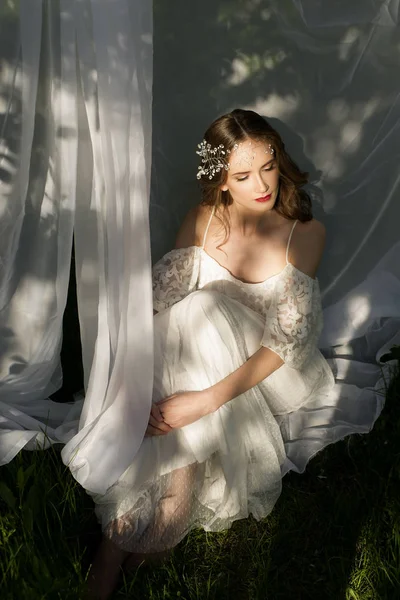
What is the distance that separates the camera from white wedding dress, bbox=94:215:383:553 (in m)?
2.54

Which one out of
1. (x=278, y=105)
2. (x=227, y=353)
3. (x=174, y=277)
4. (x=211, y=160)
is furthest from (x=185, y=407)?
(x=278, y=105)

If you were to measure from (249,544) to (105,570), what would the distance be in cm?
44

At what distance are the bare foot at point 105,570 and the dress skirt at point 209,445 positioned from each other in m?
0.03

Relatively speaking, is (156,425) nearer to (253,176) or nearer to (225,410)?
(225,410)

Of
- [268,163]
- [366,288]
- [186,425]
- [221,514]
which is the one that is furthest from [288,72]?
[221,514]

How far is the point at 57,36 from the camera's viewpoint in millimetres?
2254

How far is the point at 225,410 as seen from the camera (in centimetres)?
268

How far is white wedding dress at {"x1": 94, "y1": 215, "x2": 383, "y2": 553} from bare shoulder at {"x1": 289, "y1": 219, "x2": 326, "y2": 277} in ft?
0.16

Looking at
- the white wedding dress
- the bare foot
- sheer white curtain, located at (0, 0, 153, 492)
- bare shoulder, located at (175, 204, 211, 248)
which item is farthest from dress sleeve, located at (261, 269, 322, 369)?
the bare foot

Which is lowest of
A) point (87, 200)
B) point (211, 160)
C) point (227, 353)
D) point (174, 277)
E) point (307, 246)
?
point (227, 353)

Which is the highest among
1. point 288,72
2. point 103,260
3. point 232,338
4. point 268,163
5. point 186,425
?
point 288,72

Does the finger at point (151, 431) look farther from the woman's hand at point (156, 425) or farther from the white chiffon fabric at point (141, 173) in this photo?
the white chiffon fabric at point (141, 173)

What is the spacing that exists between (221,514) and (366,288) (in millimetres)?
1081

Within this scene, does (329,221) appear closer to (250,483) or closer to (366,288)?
(366,288)
